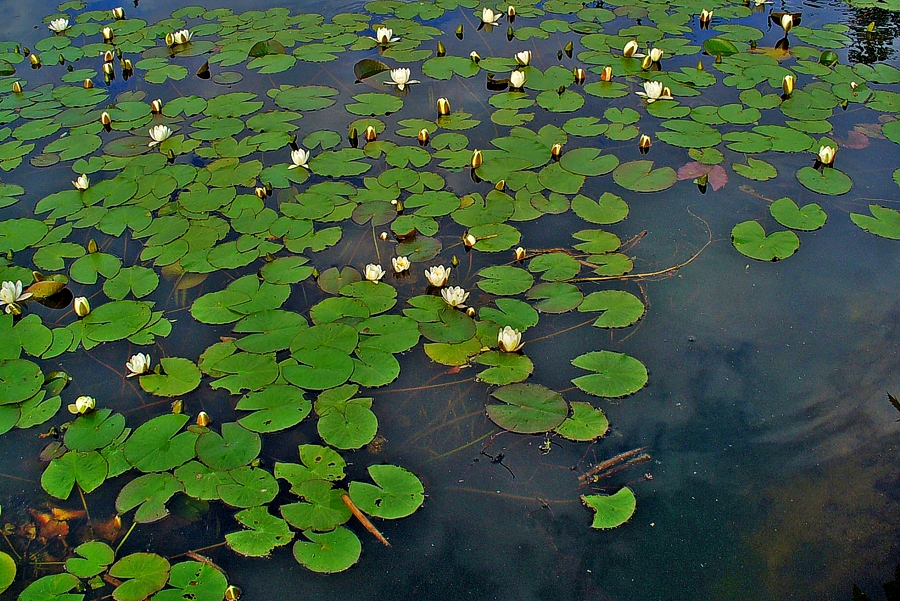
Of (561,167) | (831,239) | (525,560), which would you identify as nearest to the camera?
(525,560)

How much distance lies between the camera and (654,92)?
215 inches

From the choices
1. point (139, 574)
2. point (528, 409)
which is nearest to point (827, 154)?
point (528, 409)

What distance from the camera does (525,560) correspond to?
8.43 feet

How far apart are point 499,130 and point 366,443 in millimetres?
3141

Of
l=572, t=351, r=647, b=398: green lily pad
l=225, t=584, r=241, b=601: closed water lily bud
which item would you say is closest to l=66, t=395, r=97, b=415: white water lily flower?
l=225, t=584, r=241, b=601: closed water lily bud

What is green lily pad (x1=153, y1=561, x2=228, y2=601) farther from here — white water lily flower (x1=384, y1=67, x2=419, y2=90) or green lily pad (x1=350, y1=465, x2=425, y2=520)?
white water lily flower (x1=384, y1=67, x2=419, y2=90)

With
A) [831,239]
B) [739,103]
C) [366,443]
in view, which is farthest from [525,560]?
[739,103]

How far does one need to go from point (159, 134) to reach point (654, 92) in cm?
405

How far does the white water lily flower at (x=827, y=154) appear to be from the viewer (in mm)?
4566

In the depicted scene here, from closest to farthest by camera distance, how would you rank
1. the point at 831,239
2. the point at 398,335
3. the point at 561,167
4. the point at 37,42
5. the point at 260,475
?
the point at 260,475
the point at 398,335
the point at 831,239
the point at 561,167
the point at 37,42

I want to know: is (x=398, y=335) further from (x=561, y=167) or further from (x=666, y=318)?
(x=561, y=167)

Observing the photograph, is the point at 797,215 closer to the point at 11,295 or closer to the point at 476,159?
the point at 476,159

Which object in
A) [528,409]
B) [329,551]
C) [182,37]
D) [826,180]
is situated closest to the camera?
[329,551]

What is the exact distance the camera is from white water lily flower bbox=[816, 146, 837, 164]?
457 centimetres
